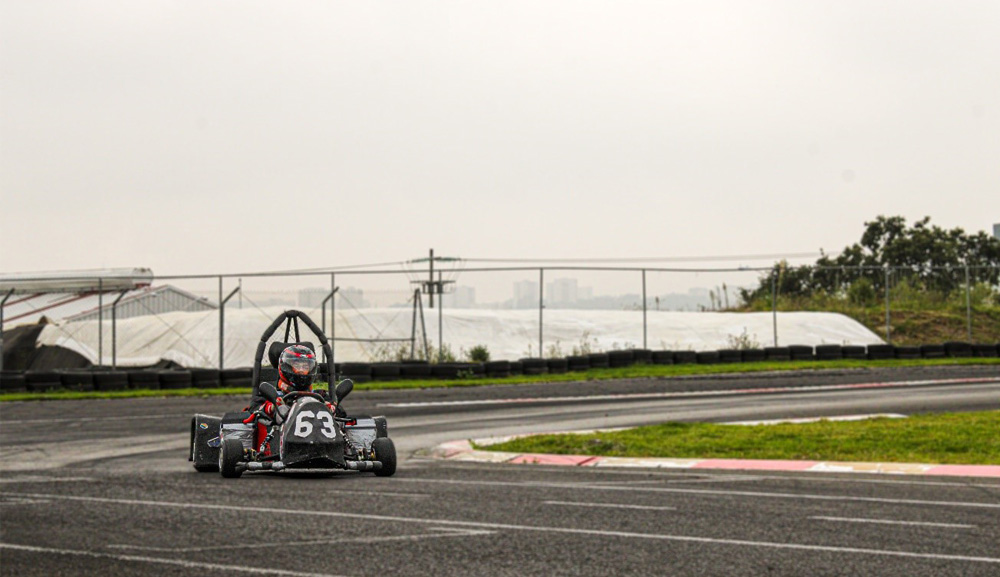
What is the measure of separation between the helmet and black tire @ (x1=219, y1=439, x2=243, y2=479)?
12.9 inches

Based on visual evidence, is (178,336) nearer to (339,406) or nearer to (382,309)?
(382,309)

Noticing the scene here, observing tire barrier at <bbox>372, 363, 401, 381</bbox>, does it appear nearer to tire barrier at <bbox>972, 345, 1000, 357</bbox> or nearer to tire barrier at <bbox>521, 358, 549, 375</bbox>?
tire barrier at <bbox>521, 358, 549, 375</bbox>

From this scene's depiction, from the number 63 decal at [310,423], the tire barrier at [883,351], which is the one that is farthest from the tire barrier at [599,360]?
the tire barrier at [883,351]

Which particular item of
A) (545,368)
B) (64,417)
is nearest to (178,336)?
(545,368)

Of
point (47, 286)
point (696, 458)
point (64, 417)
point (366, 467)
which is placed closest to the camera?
point (366, 467)

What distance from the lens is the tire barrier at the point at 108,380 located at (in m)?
9.09

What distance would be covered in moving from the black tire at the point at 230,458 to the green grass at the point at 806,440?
314 ft

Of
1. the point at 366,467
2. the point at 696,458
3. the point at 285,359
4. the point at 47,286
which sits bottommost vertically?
the point at 696,458

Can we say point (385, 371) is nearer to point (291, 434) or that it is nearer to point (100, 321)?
point (100, 321)

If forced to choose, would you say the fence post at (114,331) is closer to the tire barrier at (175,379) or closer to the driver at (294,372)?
the tire barrier at (175,379)

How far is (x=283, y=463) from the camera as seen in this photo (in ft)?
14.1

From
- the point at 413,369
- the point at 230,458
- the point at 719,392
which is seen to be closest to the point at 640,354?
the point at 413,369

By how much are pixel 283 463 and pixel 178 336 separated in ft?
17.7

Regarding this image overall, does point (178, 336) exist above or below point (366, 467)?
above
